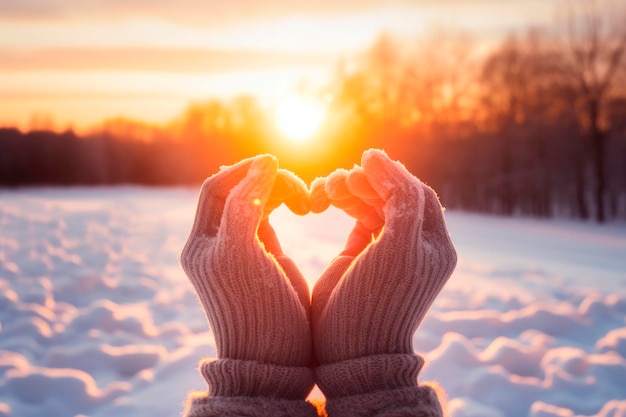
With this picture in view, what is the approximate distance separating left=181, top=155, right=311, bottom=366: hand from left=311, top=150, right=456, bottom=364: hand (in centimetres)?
11

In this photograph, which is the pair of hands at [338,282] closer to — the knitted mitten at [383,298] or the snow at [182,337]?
the knitted mitten at [383,298]

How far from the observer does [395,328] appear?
1411 mm

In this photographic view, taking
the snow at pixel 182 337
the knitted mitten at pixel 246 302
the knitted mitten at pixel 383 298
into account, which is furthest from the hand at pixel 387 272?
the snow at pixel 182 337

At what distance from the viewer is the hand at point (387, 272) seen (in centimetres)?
137

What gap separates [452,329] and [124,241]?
4.92 meters

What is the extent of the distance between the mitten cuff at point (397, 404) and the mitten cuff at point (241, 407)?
0.43 feet

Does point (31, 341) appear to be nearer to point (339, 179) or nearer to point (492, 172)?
point (339, 179)

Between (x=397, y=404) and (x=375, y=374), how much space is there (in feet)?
0.33

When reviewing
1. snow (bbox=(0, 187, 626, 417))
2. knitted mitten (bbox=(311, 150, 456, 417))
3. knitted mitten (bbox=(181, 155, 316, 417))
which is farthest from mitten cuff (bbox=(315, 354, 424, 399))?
snow (bbox=(0, 187, 626, 417))

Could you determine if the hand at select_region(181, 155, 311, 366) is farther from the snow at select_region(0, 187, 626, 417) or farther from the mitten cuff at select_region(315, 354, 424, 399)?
the snow at select_region(0, 187, 626, 417)

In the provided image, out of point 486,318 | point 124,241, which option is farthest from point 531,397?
point 124,241

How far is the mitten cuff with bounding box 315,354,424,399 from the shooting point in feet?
4.34

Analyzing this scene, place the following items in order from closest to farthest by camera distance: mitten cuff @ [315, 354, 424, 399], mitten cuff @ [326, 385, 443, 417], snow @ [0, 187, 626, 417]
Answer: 1. mitten cuff @ [326, 385, 443, 417]
2. mitten cuff @ [315, 354, 424, 399]
3. snow @ [0, 187, 626, 417]

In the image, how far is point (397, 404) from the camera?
1255 mm
